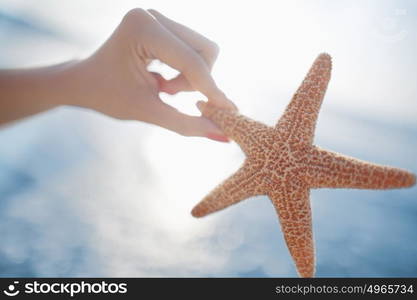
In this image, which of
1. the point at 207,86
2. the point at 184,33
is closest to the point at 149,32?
the point at 184,33

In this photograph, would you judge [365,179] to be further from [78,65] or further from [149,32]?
[78,65]

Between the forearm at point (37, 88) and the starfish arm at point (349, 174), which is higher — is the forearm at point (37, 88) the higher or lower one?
the higher one

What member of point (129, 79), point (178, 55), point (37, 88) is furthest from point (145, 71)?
point (37, 88)

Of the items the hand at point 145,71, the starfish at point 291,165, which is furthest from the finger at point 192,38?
the starfish at point 291,165

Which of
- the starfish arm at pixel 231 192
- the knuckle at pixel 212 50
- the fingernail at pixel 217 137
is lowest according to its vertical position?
the starfish arm at pixel 231 192

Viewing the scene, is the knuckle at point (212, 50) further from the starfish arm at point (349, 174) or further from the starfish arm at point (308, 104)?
the starfish arm at point (349, 174)

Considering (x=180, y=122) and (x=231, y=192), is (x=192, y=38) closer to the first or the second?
(x=180, y=122)
